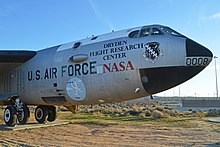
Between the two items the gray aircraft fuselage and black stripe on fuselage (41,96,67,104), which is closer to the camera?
the gray aircraft fuselage

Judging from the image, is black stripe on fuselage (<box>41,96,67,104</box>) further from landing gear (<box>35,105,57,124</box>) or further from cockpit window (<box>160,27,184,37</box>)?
cockpit window (<box>160,27,184,37</box>)

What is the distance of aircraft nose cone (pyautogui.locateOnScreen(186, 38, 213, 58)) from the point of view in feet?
30.7

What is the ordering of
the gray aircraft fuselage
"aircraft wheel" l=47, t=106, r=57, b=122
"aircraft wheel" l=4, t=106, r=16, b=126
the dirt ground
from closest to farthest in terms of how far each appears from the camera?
the gray aircraft fuselage < the dirt ground < "aircraft wheel" l=4, t=106, r=16, b=126 < "aircraft wheel" l=47, t=106, r=57, b=122

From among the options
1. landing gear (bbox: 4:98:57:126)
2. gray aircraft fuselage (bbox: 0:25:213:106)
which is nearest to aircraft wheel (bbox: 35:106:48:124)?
landing gear (bbox: 4:98:57:126)

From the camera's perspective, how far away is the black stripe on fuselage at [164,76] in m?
9.43

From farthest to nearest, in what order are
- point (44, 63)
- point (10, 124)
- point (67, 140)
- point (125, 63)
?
point (10, 124)
point (44, 63)
point (67, 140)
point (125, 63)

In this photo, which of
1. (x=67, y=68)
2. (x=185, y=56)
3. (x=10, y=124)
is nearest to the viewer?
(x=185, y=56)

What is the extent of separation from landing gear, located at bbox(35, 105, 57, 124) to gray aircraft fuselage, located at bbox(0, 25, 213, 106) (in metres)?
2.89

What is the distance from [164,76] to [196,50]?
134 centimetres

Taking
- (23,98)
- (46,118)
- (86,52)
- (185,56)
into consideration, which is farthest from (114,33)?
(46,118)

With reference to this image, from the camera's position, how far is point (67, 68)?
39.7 ft

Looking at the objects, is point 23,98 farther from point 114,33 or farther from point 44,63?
point 114,33

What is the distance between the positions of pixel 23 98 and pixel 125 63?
7008 mm

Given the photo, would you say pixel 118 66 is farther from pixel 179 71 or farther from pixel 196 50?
pixel 196 50
